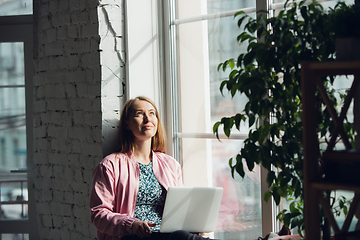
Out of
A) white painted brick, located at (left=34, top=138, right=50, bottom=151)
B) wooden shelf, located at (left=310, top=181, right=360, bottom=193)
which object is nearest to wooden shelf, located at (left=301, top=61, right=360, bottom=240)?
wooden shelf, located at (left=310, top=181, right=360, bottom=193)

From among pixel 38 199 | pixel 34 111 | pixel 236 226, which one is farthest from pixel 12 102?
pixel 236 226

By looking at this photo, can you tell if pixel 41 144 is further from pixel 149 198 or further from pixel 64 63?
pixel 149 198

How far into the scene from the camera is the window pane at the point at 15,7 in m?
2.72

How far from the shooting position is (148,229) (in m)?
1.82

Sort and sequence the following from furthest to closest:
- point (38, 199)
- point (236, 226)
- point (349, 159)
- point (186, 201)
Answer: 1. point (38, 199)
2. point (236, 226)
3. point (186, 201)
4. point (349, 159)

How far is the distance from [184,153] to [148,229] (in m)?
0.66

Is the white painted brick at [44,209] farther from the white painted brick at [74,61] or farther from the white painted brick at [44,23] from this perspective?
the white painted brick at [44,23]

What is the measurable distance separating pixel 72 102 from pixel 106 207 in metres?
0.71

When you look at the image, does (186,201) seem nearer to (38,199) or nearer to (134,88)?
(134,88)

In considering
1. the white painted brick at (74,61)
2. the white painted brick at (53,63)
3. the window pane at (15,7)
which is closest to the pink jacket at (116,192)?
the white painted brick at (74,61)

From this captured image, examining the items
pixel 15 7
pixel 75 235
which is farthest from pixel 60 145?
pixel 15 7

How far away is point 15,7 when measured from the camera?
274 centimetres

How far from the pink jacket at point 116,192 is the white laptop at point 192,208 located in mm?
214

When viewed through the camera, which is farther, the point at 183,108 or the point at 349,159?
the point at 183,108
